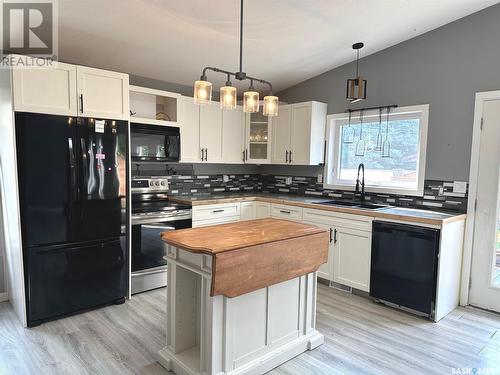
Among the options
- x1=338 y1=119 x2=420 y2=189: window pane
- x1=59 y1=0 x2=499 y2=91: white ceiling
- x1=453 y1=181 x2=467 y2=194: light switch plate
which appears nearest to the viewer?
x1=59 y1=0 x2=499 y2=91: white ceiling

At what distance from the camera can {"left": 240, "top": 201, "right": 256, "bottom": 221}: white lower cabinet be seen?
4273 mm

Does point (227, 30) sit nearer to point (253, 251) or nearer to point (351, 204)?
point (253, 251)

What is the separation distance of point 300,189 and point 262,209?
2.43 feet

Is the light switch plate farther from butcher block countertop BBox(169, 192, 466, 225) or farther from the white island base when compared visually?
the white island base

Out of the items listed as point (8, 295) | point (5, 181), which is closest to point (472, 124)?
point (5, 181)

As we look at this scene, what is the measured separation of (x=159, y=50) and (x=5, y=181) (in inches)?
72.5

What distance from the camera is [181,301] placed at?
2.23 m

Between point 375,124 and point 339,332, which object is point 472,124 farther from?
point 339,332

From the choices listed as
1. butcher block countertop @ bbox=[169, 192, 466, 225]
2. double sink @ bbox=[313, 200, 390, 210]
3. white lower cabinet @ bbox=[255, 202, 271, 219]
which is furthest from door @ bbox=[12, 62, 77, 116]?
double sink @ bbox=[313, 200, 390, 210]

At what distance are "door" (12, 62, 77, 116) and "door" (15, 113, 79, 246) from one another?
7 cm

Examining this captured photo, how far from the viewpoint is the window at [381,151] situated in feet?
11.9

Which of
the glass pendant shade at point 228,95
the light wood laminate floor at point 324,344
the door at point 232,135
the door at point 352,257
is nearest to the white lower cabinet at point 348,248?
the door at point 352,257

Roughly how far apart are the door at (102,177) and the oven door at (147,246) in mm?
238

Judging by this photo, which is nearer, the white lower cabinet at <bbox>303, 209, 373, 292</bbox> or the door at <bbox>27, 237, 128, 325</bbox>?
the door at <bbox>27, 237, 128, 325</bbox>
